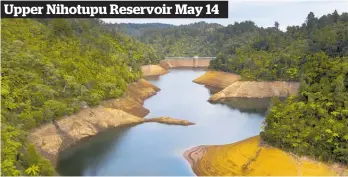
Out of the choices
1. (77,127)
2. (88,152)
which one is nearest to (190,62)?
(77,127)

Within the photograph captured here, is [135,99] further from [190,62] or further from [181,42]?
[181,42]

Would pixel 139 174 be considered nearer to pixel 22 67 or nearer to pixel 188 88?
pixel 22 67

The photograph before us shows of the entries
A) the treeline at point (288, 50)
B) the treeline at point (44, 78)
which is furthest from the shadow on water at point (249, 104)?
the treeline at point (44, 78)

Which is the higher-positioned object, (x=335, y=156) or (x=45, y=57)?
(x=45, y=57)

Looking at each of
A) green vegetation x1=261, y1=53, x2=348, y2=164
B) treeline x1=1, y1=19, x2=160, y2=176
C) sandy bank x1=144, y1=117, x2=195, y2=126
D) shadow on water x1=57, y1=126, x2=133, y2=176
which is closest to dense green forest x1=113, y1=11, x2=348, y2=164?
green vegetation x1=261, y1=53, x2=348, y2=164

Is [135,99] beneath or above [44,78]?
beneath

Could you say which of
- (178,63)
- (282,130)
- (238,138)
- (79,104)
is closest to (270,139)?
(282,130)
